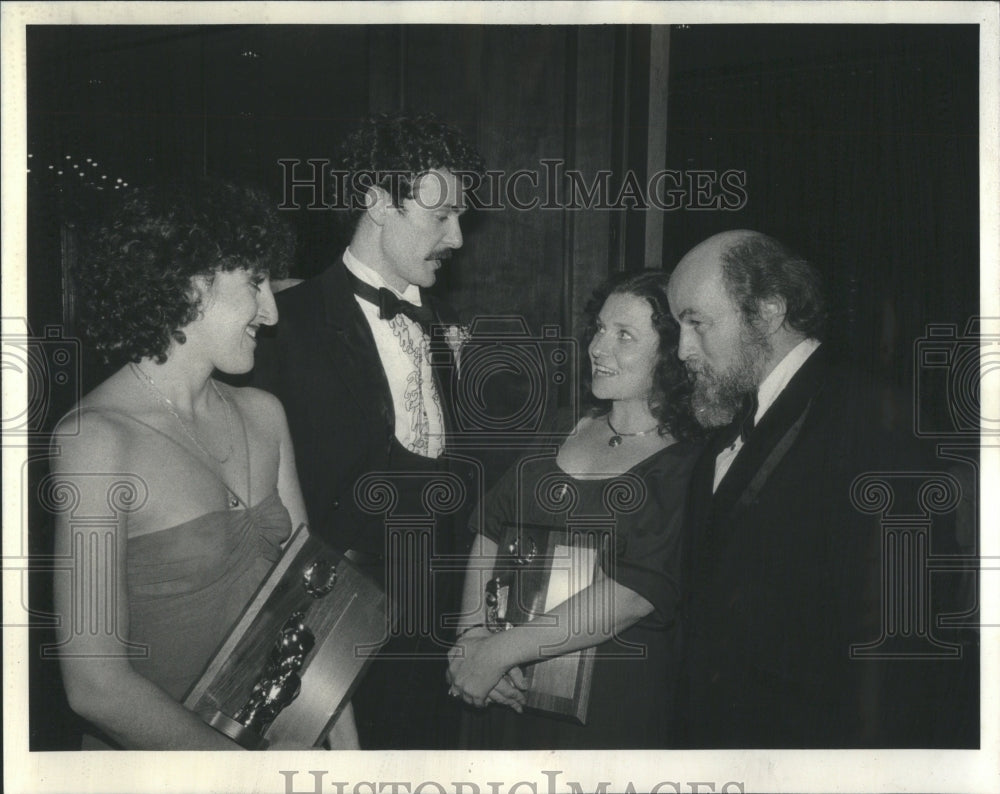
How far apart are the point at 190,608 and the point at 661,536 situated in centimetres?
131

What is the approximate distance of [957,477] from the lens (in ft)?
9.70

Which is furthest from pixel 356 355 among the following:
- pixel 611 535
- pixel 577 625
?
pixel 577 625

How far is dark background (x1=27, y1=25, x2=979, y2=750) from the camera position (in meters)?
2.85

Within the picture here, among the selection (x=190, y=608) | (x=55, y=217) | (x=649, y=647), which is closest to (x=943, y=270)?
(x=649, y=647)

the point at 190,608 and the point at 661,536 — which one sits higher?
the point at 661,536

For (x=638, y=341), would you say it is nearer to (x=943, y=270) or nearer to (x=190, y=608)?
(x=943, y=270)

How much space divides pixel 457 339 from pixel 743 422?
0.84 m

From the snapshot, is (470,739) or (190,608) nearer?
(190,608)

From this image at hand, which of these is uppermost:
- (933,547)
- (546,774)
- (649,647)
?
(933,547)

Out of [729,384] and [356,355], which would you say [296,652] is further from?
[729,384]

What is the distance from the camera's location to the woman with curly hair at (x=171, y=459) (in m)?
2.66

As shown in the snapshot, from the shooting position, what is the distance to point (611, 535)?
2832 millimetres

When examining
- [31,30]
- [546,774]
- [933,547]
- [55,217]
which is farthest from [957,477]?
[31,30]

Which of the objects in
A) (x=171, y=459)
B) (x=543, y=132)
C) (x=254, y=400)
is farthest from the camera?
(x=543, y=132)
